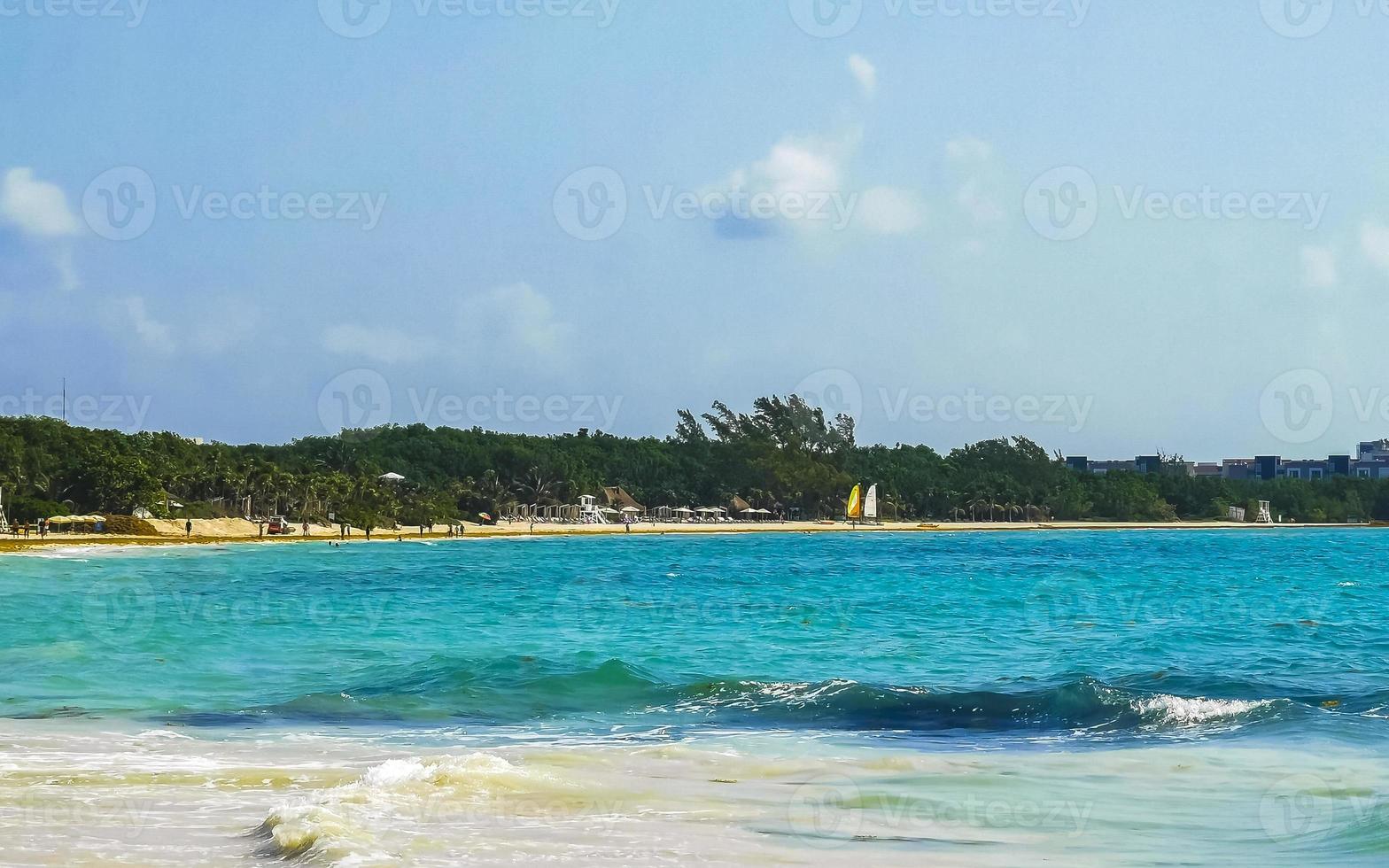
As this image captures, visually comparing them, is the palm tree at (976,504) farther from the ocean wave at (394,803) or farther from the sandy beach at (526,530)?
the ocean wave at (394,803)

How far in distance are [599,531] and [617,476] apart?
1383 inches

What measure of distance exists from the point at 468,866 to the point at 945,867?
2.92 meters

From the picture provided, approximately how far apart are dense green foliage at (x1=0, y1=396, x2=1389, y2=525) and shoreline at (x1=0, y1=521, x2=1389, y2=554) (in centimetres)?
384

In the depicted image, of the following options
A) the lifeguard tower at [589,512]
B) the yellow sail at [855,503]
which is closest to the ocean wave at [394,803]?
the lifeguard tower at [589,512]

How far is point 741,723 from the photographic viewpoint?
15070 mm

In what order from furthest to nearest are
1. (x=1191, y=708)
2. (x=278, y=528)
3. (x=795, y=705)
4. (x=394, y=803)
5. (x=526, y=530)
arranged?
(x=526, y=530), (x=278, y=528), (x=795, y=705), (x=1191, y=708), (x=394, y=803)

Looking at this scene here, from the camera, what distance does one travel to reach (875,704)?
16047 mm

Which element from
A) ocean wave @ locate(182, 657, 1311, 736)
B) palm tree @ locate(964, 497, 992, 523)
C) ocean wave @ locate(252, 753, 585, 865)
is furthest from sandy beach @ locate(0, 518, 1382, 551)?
ocean wave @ locate(252, 753, 585, 865)

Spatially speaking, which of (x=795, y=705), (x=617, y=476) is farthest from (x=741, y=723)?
(x=617, y=476)

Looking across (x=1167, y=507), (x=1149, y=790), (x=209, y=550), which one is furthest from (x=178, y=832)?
(x=1167, y=507)

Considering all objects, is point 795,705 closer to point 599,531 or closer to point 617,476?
point 599,531

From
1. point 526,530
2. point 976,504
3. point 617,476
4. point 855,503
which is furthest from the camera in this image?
point 976,504

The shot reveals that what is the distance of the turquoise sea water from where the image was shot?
945cm

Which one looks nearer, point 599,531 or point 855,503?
point 599,531
